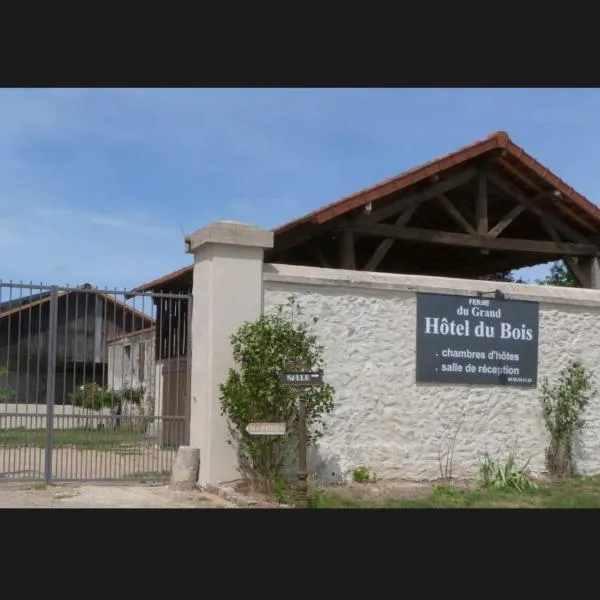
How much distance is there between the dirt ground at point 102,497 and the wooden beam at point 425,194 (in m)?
5.11

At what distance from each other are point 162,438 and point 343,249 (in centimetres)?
373

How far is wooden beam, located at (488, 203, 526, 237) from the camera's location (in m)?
13.1

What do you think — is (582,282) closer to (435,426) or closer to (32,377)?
(435,426)

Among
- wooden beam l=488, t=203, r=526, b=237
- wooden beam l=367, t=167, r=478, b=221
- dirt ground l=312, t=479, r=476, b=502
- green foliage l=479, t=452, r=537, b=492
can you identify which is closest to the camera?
dirt ground l=312, t=479, r=476, b=502

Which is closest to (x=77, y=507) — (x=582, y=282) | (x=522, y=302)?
(x=522, y=302)

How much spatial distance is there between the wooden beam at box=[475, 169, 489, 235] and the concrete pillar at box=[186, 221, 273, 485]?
4471 millimetres

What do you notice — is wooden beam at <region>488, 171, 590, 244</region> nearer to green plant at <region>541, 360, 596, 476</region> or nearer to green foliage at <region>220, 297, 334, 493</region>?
green plant at <region>541, 360, 596, 476</region>

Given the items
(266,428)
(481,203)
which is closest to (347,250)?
(481,203)

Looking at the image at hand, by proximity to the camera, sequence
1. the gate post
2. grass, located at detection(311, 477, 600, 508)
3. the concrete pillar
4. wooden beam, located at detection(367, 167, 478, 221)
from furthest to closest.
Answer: wooden beam, located at detection(367, 167, 478, 221) → the concrete pillar → the gate post → grass, located at detection(311, 477, 600, 508)

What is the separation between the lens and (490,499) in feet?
32.1

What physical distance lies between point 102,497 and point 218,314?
2.36 meters

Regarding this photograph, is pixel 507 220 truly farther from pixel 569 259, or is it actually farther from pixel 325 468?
pixel 325 468

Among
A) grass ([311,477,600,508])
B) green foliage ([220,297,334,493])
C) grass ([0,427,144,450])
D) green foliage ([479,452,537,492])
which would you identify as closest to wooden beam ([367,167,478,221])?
green foliage ([220,297,334,493])

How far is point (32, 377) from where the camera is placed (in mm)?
14430
